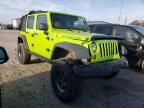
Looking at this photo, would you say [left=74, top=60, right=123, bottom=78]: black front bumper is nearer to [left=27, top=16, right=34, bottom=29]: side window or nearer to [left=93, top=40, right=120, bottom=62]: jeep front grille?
[left=93, top=40, right=120, bottom=62]: jeep front grille

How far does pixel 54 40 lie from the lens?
205 inches

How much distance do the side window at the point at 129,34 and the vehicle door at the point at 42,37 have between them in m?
3.21

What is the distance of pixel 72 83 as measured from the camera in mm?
4020

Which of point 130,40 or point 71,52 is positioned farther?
point 130,40

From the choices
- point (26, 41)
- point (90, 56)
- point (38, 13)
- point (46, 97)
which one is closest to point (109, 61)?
point (90, 56)

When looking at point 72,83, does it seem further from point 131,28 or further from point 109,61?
point 131,28

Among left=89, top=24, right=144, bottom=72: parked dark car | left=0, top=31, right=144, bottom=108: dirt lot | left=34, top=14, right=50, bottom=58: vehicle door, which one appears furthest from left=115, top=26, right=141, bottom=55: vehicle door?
left=34, top=14, right=50, bottom=58: vehicle door

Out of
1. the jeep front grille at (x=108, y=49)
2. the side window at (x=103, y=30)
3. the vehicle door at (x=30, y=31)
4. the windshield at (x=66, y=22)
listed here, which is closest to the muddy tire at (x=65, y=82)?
the jeep front grille at (x=108, y=49)

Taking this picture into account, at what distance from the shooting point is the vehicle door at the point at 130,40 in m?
6.89

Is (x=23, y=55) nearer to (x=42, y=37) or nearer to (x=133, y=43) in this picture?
(x=42, y=37)

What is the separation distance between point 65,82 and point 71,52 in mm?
689

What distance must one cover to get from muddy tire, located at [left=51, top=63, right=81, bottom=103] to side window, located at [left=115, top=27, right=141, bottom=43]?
3.64m

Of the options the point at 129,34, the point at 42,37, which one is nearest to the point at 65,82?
the point at 42,37

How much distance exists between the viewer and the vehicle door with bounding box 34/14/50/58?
5.55 m
